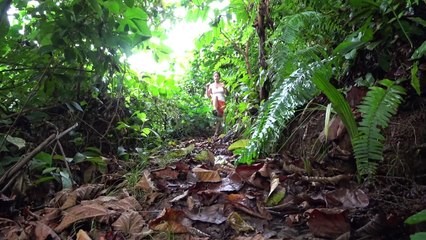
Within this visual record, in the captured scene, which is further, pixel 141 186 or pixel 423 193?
pixel 141 186

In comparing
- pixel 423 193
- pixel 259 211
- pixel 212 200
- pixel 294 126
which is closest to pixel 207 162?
pixel 294 126

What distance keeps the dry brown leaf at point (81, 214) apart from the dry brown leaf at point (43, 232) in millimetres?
36

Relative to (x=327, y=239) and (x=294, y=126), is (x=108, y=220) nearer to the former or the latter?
(x=327, y=239)

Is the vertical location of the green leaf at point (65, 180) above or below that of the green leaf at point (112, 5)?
below

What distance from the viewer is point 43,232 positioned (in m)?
1.42

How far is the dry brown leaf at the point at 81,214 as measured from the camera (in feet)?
4.76

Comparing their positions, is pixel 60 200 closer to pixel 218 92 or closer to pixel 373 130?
pixel 373 130

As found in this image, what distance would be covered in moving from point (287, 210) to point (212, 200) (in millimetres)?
357

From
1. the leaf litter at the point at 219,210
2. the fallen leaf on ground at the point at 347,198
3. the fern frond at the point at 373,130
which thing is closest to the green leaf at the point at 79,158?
the leaf litter at the point at 219,210

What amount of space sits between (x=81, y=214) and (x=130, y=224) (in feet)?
0.78

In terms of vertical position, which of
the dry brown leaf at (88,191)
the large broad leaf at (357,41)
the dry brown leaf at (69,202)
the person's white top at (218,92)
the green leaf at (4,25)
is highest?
the person's white top at (218,92)

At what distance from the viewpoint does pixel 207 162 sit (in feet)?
8.12

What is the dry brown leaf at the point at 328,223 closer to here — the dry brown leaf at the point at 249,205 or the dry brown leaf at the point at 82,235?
the dry brown leaf at the point at 249,205

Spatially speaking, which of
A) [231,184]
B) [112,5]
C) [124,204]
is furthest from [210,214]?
[112,5]
